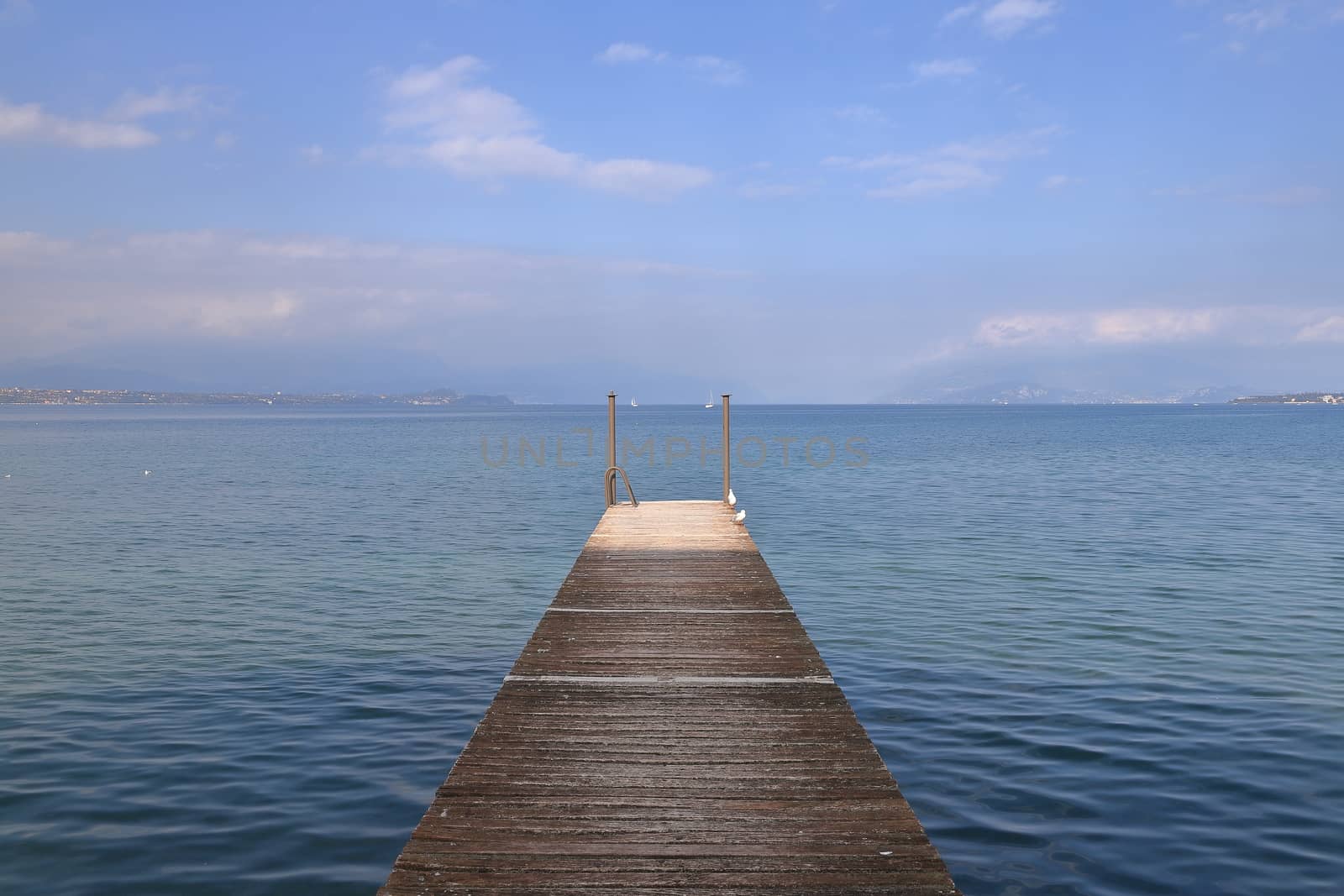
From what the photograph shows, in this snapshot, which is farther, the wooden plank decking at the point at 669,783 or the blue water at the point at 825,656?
the blue water at the point at 825,656

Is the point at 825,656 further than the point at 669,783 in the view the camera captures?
Yes

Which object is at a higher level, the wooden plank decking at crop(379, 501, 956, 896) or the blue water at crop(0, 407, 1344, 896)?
the wooden plank decking at crop(379, 501, 956, 896)

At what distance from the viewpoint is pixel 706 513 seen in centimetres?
2317

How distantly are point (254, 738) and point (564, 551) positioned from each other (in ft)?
51.3

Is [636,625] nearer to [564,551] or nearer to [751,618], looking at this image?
[751,618]

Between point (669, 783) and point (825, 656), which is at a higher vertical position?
point (669, 783)

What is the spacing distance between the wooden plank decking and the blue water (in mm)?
1744

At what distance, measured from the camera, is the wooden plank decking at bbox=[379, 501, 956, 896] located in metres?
5.40

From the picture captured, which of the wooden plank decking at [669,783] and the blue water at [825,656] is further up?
the wooden plank decking at [669,783]

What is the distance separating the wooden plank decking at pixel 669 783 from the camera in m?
5.40

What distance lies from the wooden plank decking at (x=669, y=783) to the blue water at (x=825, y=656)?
1744mm

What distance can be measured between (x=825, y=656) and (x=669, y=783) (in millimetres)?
8749

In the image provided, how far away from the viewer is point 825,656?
49.8 feet

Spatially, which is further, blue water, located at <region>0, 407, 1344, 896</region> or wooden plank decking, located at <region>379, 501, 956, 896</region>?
blue water, located at <region>0, 407, 1344, 896</region>
